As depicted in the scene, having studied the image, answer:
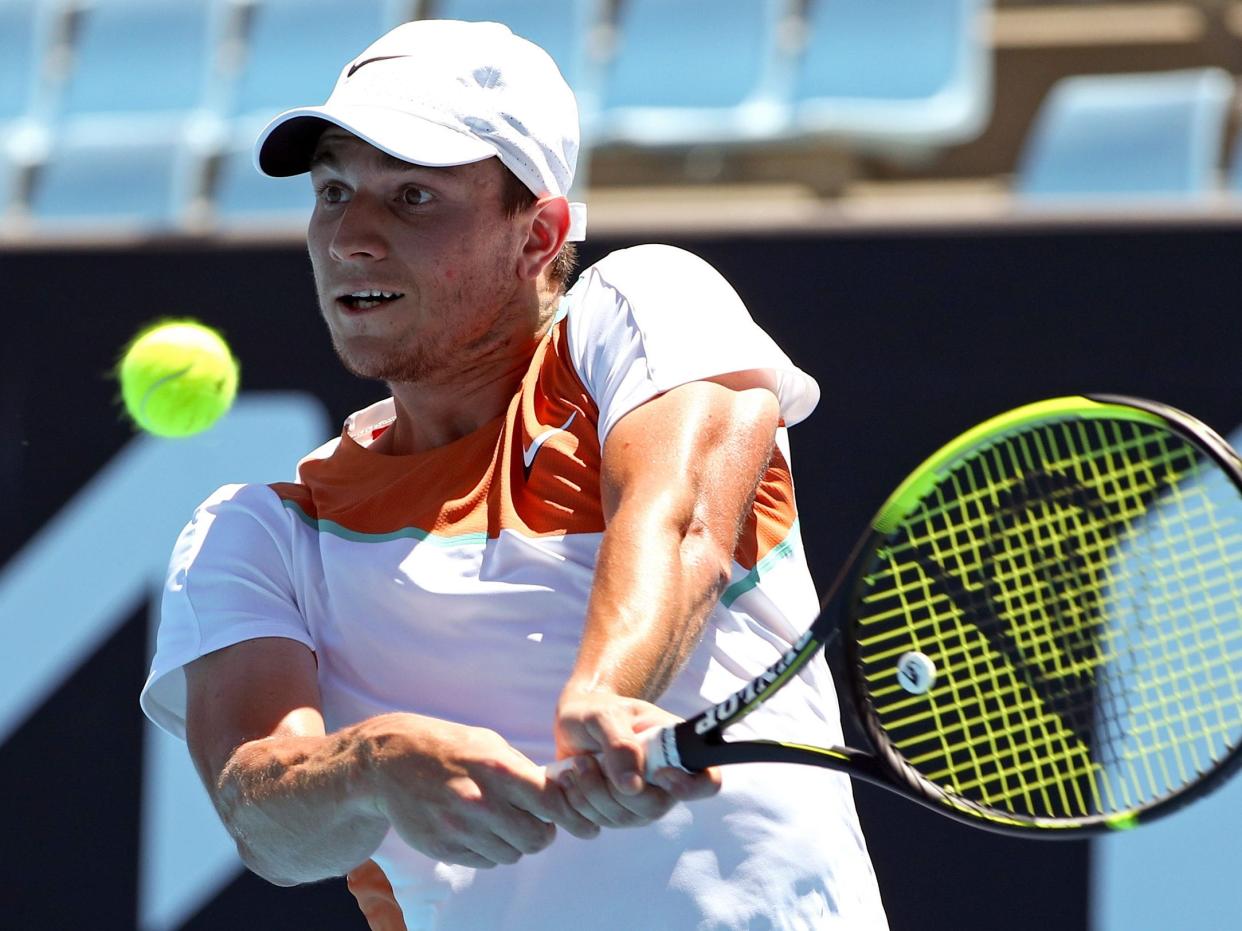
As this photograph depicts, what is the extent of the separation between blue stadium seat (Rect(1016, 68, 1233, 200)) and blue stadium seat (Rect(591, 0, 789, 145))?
32.4 inches

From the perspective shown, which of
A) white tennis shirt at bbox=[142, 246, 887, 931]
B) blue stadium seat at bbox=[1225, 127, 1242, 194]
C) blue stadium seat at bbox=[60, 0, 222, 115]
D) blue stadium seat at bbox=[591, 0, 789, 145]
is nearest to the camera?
white tennis shirt at bbox=[142, 246, 887, 931]

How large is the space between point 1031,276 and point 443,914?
7.42ft

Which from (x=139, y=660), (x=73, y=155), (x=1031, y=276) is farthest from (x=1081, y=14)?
(x=139, y=660)

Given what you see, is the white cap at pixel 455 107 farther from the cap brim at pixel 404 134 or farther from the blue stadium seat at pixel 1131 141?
the blue stadium seat at pixel 1131 141

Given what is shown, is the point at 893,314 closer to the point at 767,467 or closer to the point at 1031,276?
the point at 1031,276

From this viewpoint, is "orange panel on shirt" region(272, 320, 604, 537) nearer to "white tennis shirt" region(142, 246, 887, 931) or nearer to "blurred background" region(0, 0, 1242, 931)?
"white tennis shirt" region(142, 246, 887, 931)

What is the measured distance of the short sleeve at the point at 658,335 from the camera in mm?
1836

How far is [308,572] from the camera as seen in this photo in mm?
2033

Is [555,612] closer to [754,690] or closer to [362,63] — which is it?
[754,690]

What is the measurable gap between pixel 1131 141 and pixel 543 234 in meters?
3.05

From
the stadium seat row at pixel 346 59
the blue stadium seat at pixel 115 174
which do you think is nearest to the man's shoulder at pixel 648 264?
the stadium seat row at pixel 346 59

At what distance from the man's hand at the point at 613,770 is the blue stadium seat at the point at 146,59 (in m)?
4.38

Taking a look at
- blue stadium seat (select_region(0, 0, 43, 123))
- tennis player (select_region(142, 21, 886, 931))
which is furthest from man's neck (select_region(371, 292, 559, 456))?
blue stadium seat (select_region(0, 0, 43, 123))

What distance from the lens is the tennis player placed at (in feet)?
5.67
